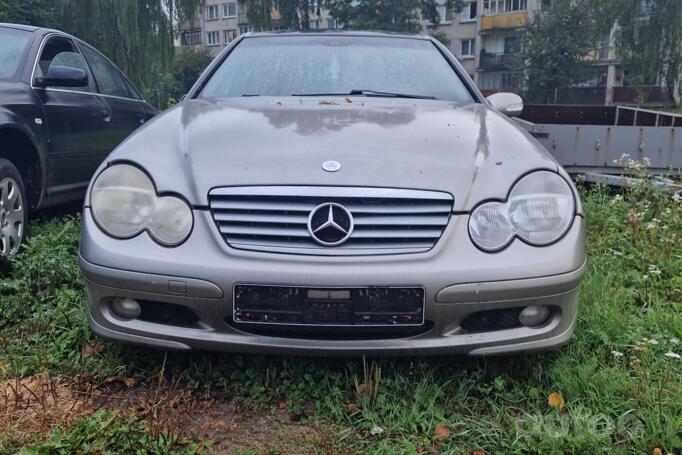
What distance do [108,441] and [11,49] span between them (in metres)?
3.39

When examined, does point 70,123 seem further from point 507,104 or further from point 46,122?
point 507,104

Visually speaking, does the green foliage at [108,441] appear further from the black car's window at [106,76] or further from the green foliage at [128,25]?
the green foliage at [128,25]

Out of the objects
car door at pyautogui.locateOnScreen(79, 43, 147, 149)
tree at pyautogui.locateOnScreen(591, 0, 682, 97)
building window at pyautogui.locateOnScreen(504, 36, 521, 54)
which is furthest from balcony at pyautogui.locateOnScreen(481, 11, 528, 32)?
car door at pyautogui.locateOnScreen(79, 43, 147, 149)

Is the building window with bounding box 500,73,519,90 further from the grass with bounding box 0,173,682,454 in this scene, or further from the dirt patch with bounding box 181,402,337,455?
the dirt patch with bounding box 181,402,337,455

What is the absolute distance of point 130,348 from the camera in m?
2.32

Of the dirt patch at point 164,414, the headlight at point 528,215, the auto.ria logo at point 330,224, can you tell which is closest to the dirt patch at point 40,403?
the dirt patch at point 164,414

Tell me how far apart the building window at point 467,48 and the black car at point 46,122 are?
1921 inches

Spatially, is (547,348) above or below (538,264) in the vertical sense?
below

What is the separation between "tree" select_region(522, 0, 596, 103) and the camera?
35.8 m

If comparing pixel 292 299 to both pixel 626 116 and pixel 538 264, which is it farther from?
pixel 626 116

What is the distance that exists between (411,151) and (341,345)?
2.53 feet

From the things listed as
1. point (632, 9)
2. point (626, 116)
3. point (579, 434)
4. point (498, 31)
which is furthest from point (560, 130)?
point (498, 31)

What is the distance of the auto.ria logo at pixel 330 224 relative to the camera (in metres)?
1.91

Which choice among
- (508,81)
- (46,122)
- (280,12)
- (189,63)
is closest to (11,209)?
(46,122)
